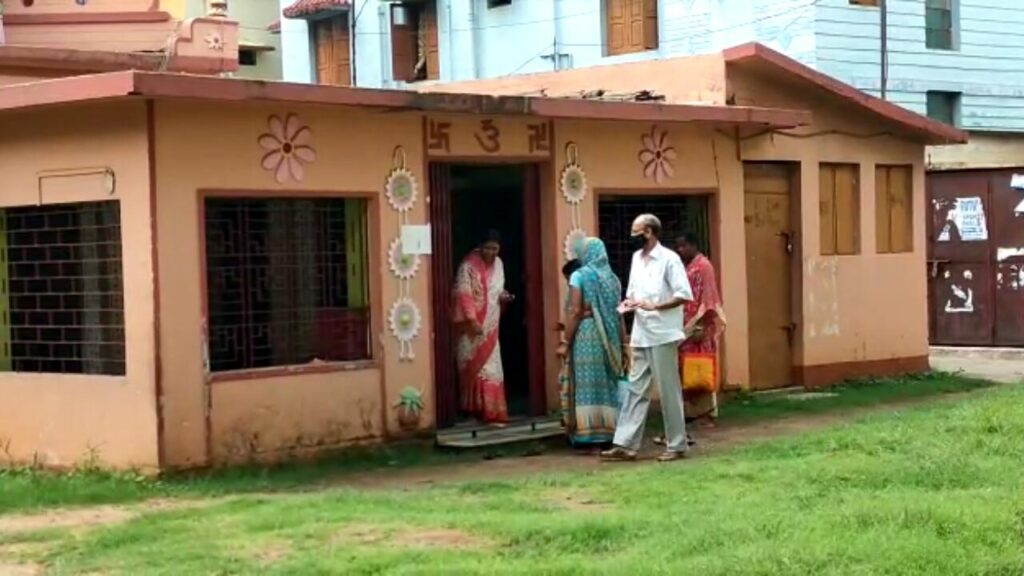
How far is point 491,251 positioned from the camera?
11742 mm

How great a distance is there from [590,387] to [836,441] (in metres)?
1.94

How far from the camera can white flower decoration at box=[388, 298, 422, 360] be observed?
11.2 m

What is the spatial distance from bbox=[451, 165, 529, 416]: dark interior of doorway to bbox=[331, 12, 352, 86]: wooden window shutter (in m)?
20.5

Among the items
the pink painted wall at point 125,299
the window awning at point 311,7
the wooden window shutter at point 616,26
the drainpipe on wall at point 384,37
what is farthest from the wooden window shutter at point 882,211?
the window awning at point 311,7

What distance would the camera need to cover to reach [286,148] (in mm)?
10508

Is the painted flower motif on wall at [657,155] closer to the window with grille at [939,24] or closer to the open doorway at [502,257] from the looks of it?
the open doorway at [502,257]

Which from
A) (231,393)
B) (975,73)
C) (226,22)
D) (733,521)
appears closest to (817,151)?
(226,22)

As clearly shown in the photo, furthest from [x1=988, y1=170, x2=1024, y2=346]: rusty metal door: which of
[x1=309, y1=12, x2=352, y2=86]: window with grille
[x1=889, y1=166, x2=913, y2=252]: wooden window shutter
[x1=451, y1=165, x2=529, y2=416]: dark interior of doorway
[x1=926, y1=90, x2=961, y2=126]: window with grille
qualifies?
[x1=309, y1=12, x2=352, y2=86]: window with grille

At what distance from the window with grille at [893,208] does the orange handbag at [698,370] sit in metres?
4.21

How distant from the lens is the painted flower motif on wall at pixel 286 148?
10.4 metres

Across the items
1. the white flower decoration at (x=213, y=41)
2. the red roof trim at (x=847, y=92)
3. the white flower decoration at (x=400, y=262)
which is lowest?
the white flower decoration at (x=400, y=262)

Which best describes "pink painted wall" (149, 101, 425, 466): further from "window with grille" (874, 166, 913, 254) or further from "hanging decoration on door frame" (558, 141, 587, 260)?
"window with grille" (874, 166, 913, 254)

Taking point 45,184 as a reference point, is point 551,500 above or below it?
below

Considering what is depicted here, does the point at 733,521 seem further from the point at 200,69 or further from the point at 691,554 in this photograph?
the point at 200,69
